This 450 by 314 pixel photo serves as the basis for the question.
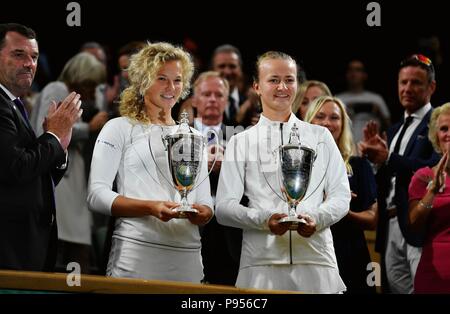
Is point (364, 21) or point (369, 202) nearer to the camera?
point (369, 202)

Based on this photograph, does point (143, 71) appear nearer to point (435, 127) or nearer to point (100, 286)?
point (100, 286)

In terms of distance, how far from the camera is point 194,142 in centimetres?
362

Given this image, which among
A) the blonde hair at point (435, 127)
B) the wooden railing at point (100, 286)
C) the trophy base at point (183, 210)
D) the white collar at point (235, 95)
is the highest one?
the white collar at point (235, 95)

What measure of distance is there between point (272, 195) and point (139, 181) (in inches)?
20.7

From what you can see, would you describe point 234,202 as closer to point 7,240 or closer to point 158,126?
point 158,126

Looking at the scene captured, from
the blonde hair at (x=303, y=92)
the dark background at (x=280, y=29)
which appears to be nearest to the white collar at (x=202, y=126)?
the blonde hair at (x=303, y=92)

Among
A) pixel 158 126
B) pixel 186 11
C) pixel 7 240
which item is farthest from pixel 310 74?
pixel 7 240

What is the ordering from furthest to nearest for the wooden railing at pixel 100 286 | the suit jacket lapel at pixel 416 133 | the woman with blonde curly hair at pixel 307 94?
the suit jacket lapel at pixel 416 133 → the woman with blonde curly hair at pixel 307 94 → the wooden railing at pixel 100 286

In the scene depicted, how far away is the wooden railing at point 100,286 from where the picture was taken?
10.3 ft

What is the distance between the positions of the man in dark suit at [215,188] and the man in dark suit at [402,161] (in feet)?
2.49

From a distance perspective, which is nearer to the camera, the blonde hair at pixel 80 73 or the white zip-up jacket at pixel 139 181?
the white zip-up jacket at pixel 139 181

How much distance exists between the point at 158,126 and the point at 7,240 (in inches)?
29.2

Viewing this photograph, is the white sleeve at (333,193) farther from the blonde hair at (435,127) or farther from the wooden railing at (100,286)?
the blonde hair at (435,127)

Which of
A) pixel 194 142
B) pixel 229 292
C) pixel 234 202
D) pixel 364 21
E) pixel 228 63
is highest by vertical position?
pixel 364 21
